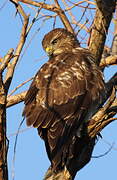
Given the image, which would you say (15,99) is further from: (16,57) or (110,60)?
(16,57)

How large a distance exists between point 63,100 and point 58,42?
230cm

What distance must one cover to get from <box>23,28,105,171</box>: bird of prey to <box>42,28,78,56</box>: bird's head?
1067mm

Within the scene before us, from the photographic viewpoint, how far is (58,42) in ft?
23.8

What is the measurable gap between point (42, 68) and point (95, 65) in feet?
2.23

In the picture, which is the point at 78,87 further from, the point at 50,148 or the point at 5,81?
the point at 5,81

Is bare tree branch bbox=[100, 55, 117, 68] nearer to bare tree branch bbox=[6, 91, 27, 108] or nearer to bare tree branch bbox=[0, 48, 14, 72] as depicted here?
bare tree branch bbox=[6, 91, 27, 108]

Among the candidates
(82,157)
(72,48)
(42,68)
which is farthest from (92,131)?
(72,48)

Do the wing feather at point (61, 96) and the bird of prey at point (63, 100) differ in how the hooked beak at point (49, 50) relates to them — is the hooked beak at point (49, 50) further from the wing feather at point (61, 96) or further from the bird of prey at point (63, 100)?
the wing feather at point (61, 96)

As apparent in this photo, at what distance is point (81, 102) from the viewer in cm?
525

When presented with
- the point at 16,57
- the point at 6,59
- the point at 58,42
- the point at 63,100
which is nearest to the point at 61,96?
the point at 63,100

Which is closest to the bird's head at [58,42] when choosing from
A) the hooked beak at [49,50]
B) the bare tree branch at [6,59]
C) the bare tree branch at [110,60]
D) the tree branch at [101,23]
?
the hooked beak at [49,50]

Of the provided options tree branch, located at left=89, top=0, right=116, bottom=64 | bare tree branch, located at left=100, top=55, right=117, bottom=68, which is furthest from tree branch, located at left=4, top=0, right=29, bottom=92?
bare tree branch, located at left=100, top=55, right=117, bottom=68

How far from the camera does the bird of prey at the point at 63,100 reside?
482cm

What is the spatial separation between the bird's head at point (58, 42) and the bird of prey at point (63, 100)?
1.07m
